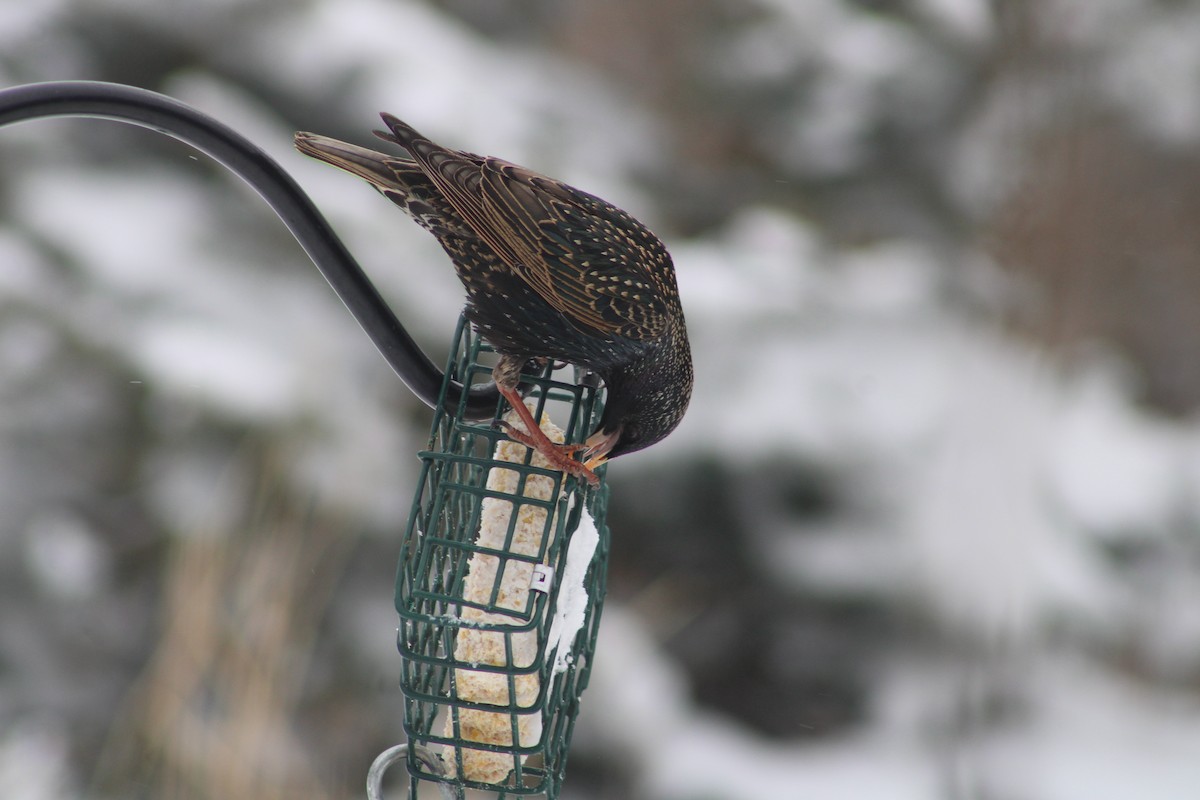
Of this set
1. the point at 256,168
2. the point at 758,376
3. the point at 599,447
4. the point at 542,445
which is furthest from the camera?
the point at 758,376

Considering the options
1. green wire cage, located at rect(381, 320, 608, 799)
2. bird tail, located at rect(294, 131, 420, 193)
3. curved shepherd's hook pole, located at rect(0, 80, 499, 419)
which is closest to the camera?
curved shepherd's hook pole, located at rect(0, 80, 499, 419)

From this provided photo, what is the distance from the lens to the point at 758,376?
4129mm

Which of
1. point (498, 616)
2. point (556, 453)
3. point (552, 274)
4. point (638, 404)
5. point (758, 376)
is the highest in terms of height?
point (758, 376)

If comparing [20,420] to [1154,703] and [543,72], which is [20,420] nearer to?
[543,72]

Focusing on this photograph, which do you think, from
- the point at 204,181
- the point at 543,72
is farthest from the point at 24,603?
the point at 543,72

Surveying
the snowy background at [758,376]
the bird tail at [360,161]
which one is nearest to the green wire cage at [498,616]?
the bird tail at [360,161]

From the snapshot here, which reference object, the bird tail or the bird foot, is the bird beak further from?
the bird tail

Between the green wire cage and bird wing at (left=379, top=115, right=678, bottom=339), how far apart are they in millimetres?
141

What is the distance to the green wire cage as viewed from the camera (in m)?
1.39

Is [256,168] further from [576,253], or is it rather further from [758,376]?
[758,376]

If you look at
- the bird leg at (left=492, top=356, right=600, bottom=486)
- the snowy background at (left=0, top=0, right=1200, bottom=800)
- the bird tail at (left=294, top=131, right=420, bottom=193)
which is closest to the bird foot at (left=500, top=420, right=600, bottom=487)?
the bird leg at (left=492, top=356, right=600, bottom=486)

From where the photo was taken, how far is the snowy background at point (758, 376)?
3.53m

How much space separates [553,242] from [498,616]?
557 millimetres

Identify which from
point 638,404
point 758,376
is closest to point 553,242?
point 638,404
